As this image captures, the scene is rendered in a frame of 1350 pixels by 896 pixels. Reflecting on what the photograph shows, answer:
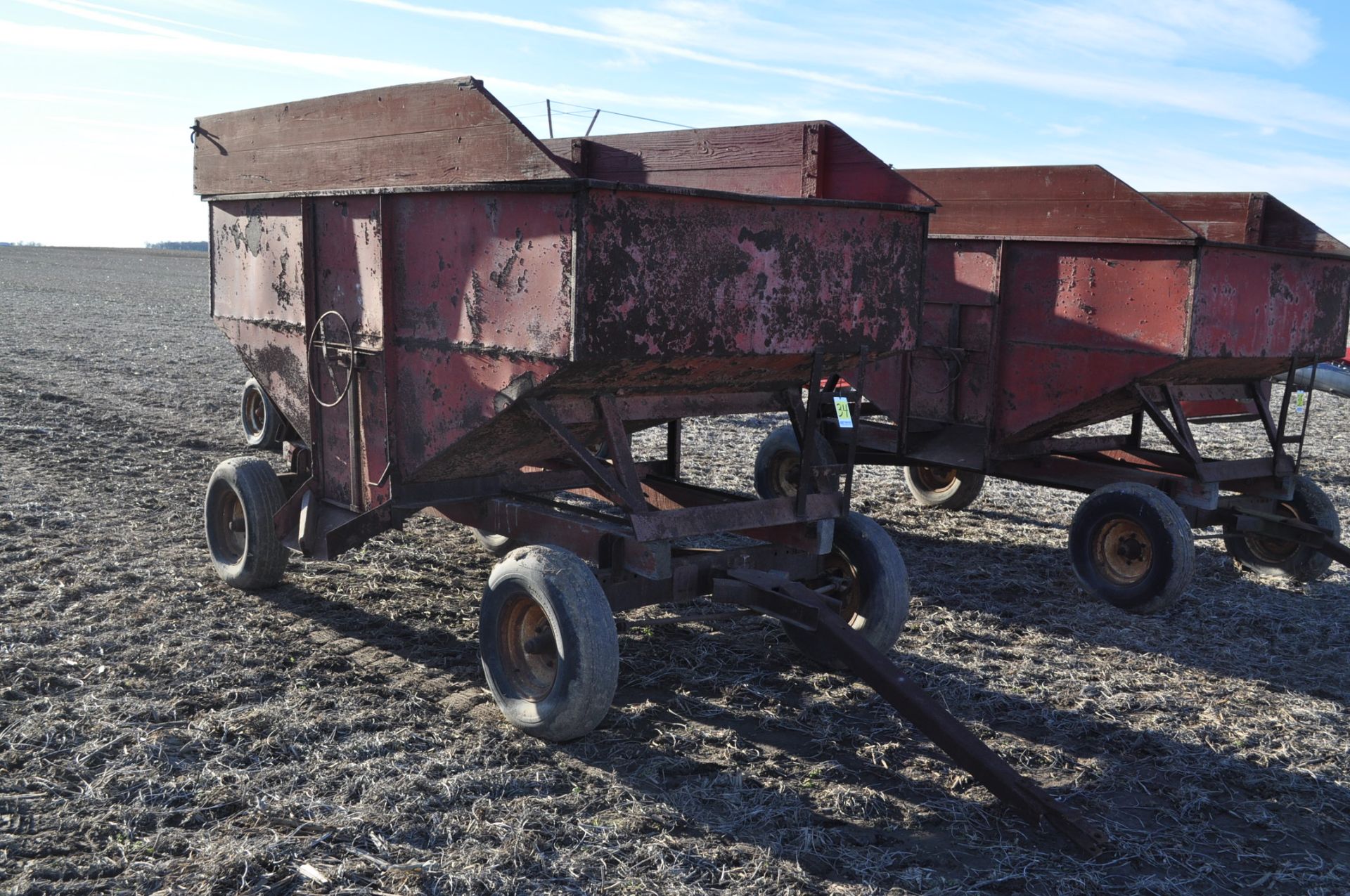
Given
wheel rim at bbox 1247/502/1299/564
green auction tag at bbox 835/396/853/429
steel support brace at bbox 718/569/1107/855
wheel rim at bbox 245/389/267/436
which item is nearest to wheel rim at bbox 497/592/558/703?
steel support brace at bbox 718/569/1107/855

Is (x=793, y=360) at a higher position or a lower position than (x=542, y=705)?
higher

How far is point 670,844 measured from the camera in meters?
3.30

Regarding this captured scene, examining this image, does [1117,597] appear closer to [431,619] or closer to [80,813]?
[431,619]

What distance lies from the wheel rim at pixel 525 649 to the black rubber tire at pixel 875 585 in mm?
1063

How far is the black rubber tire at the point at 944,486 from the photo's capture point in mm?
8148

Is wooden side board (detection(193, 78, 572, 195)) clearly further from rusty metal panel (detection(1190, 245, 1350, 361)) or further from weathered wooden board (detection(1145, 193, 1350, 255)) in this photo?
weathered wooden board (detection(1145, 193, 1350, 255))

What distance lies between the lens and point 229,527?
5789 millimetres

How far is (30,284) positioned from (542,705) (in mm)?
38482

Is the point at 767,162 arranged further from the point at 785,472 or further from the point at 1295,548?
the point at 1295,548

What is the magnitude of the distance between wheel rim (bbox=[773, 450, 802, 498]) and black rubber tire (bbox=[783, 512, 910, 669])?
8.54ft

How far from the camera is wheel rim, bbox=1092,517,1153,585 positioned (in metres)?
6.13

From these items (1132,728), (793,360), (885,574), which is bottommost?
(1132,728)

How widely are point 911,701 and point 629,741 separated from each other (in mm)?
1048

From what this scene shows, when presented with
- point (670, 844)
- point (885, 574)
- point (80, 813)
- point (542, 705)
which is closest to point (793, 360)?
point (885, 574)
